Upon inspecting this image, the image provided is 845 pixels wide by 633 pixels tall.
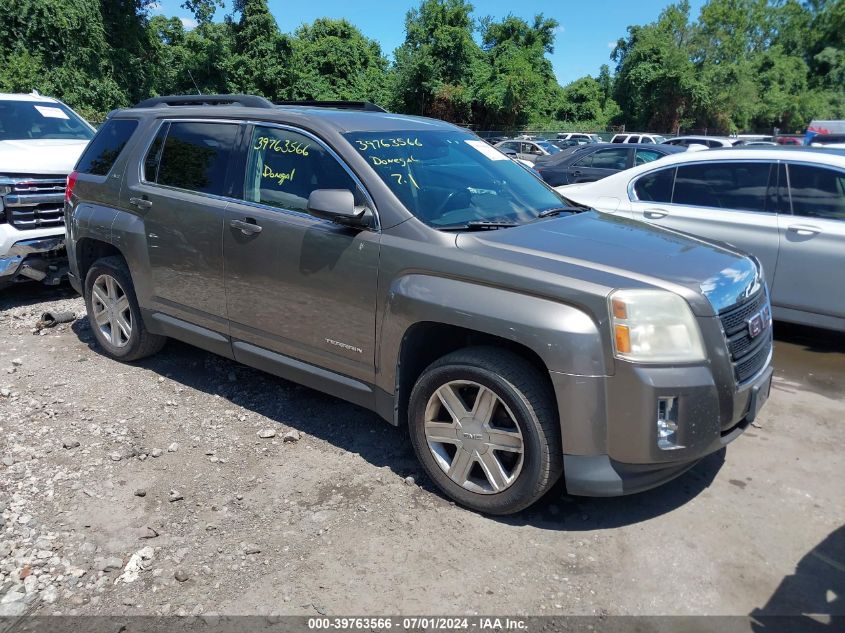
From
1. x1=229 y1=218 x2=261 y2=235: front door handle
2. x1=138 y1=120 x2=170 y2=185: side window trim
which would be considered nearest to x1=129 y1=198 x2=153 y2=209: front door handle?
x1=138 y1=120 x2=170 y2=185: side window trim

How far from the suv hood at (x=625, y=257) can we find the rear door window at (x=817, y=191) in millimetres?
2420

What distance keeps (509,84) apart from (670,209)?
3381cm

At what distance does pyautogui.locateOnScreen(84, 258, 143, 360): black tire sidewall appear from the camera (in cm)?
492

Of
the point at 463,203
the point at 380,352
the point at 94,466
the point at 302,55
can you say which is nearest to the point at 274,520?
the point at 380,352

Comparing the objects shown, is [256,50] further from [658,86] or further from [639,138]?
[658,86]

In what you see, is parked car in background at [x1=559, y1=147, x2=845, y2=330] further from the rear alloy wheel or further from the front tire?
the rear alloy wheel

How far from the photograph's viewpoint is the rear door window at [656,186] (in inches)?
247

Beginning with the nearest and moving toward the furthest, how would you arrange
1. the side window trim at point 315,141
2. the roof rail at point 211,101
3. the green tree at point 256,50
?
the side window trim at point 315,141, the roof rail at point 211,101, the green tree at point 256,50

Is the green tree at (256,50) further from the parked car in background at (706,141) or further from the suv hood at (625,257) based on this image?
the suv hood at (625,257)

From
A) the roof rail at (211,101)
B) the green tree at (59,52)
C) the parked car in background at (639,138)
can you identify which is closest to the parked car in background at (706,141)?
the parked car in background at (639,138)

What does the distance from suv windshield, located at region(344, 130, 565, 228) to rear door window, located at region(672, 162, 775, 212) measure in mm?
2395

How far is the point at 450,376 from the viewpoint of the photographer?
127 inches

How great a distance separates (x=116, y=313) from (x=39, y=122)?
4223mm

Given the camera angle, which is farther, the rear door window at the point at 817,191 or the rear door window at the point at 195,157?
the rear door window at the point at 817,191
